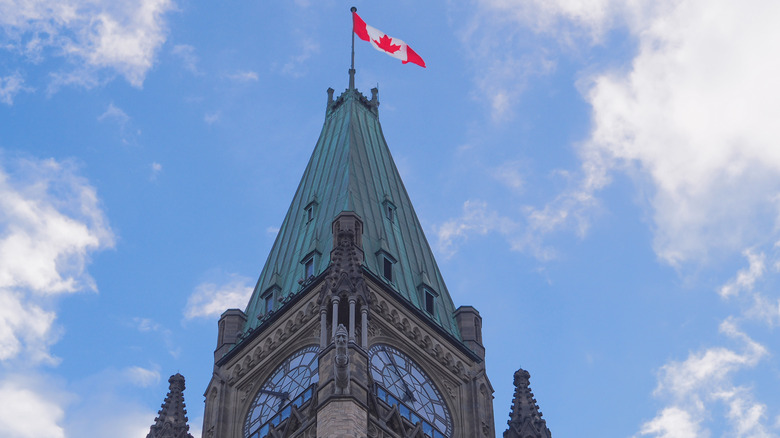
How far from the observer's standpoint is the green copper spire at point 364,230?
56.4m

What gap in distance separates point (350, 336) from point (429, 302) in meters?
8.79

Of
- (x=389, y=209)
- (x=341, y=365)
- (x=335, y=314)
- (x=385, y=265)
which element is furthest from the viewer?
(x=389, y=209)

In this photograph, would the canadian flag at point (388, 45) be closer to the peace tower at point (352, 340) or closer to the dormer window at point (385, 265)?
the peace tower at point (352, 340)

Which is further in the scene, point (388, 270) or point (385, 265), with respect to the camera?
point (385, 265)

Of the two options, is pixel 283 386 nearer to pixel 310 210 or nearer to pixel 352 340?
pixel 352 340

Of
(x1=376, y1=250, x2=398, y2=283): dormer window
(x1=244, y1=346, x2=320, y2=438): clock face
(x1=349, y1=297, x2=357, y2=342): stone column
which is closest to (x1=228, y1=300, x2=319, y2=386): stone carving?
(x1=244, y1=346, x2=320, y2=438): clock face

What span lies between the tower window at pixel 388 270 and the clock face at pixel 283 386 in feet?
15.5

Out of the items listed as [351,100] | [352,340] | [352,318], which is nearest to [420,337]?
[352,318]

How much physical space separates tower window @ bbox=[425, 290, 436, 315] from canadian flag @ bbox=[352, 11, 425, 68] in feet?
48.9

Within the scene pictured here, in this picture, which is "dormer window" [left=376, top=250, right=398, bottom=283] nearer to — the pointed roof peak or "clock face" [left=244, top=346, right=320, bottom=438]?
"clock face" [left=244, top=346, right=320, bottom=438]

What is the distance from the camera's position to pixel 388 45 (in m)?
69.5

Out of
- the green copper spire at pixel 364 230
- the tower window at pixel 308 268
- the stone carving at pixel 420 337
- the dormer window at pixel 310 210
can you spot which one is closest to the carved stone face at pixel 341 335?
the stone carving at pixel 420 337

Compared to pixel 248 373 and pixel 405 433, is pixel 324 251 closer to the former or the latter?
pixel 248 373

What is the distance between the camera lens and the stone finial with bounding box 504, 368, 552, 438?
51.1 metres
